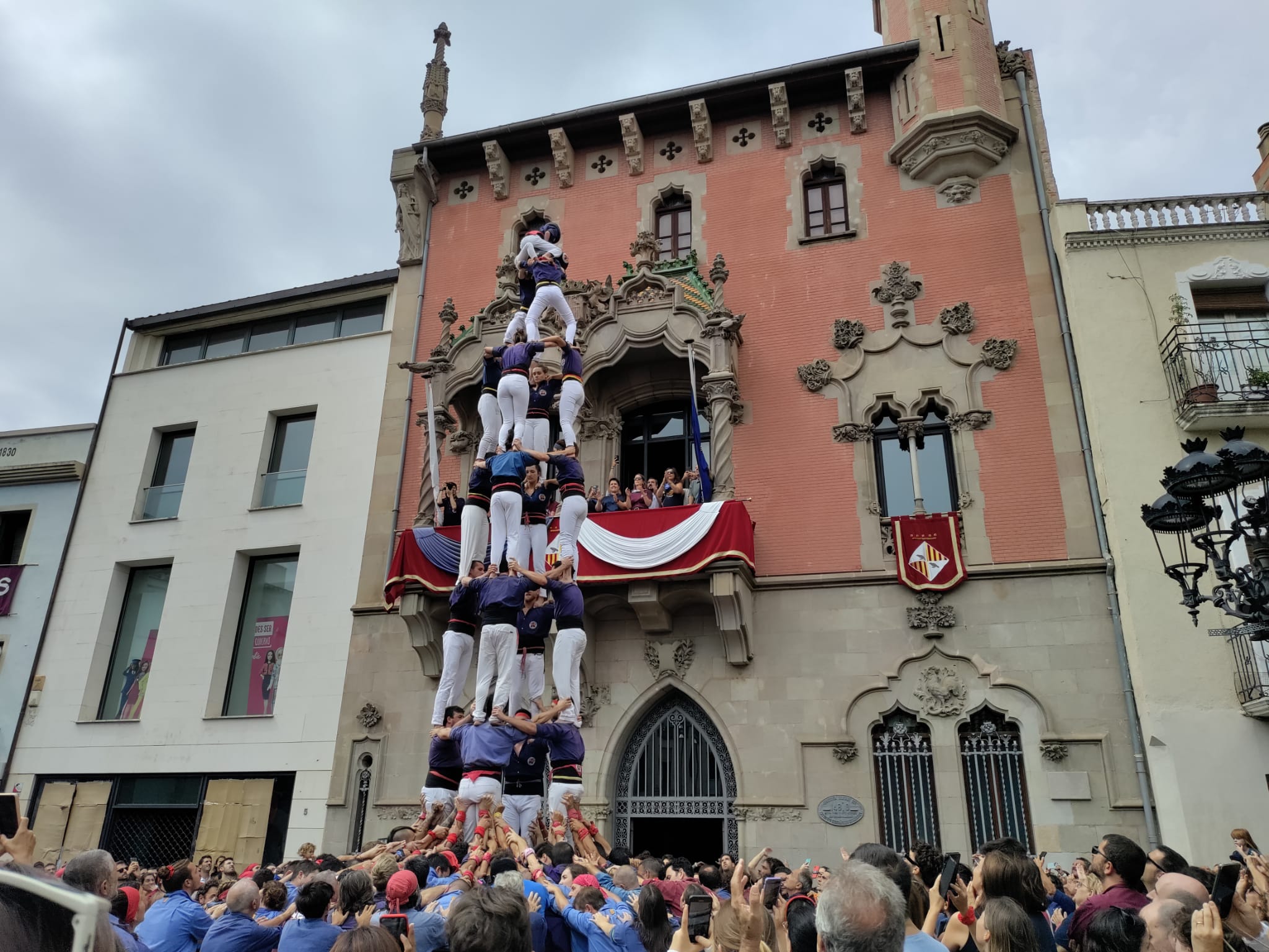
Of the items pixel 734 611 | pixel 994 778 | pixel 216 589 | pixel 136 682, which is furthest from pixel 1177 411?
pixel 136 682

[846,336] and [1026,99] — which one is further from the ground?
[1026,99]

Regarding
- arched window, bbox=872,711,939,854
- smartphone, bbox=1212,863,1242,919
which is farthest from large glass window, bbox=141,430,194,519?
smartphone, bbox=1212,863,1242,919

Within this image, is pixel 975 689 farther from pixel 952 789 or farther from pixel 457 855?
pixel 457 855

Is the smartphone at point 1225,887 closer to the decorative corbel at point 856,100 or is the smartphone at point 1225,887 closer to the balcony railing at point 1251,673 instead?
the balcony railing at point 1251,673

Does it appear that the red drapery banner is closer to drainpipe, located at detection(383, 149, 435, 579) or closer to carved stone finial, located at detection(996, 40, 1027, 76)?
drainpipe, located at detection(383, 149, 435, 579)

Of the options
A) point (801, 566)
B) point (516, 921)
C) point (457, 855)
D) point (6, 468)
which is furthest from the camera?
point (6, 468)

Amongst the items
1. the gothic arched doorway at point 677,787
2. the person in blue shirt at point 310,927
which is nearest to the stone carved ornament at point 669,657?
the gothic arched doorway at point 677,787

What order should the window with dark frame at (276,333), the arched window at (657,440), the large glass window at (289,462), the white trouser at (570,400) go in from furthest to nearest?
→ the window with dark frame at (276,333) < the large glass window at (289,462) < the arched window at (657,440) < the white trouser at (570,400)

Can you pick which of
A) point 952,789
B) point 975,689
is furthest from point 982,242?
point 952,789

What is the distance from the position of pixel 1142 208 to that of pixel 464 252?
47.3 ft

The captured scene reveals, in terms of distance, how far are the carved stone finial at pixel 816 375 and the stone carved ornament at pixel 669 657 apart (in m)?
5.49

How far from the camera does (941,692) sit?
15.0 metres

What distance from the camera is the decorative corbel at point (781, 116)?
64.6ft

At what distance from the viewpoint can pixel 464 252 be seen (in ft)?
71.3
